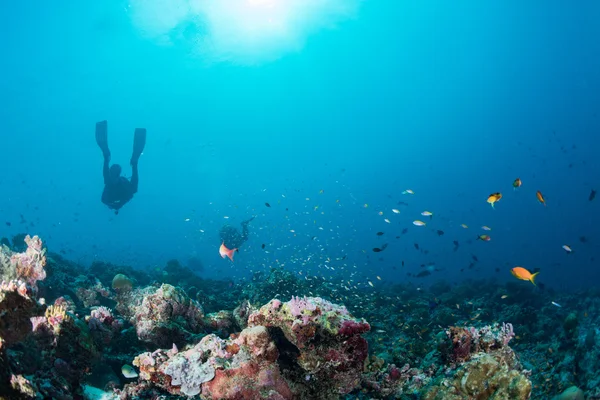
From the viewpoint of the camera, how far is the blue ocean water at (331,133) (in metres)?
81.1

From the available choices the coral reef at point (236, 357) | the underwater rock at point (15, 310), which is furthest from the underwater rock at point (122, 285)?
the underwater rock at point (15, 310)

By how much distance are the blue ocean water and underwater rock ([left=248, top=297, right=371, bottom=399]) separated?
172ft

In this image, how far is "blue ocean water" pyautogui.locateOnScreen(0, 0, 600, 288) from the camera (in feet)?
266

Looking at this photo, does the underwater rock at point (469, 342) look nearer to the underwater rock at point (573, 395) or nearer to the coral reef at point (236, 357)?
the coral reef at point (236, 357)

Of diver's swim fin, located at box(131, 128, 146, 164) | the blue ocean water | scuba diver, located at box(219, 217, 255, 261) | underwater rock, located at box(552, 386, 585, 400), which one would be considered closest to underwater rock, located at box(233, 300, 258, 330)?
underwater rock, located at box(552, 386, 585, 400)

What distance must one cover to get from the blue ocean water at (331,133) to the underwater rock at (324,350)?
52413 mm

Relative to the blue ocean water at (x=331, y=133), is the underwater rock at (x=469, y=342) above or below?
below

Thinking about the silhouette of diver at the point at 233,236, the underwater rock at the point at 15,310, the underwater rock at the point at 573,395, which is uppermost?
the silhouette of diver at the point at 233,236

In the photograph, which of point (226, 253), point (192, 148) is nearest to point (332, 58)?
point (192, 148)

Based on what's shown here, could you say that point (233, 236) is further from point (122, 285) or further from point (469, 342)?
point (469, 342)

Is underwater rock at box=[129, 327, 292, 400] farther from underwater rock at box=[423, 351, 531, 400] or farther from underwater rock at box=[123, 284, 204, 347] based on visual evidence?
underwater rock at box=[423, 351, 531, 400]

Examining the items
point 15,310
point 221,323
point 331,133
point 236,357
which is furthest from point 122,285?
point 331,133

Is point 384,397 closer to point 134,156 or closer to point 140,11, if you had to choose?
point 134,156

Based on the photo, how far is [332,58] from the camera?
10512cm
